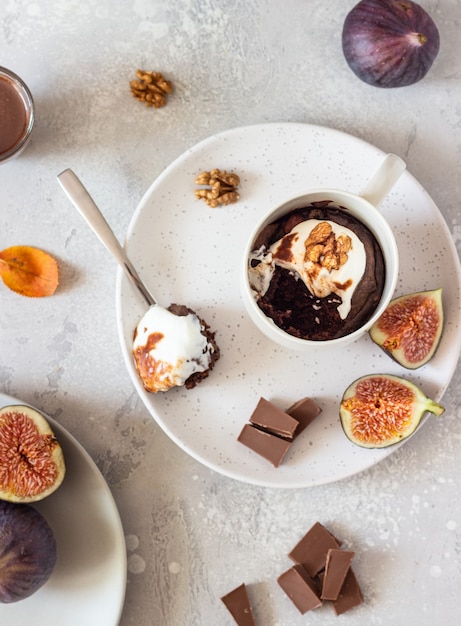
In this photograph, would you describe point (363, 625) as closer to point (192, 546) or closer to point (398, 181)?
point (192, 546)

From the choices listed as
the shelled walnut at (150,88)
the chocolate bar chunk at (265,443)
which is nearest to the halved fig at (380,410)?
the chocolate bar chunk at (265,443)

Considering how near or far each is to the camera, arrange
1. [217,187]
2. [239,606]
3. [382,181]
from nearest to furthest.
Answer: [382,181] → [217,187] → [239,606]

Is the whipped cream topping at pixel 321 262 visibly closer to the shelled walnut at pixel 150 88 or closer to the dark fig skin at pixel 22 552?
the shelled walnut at pixel 150 88

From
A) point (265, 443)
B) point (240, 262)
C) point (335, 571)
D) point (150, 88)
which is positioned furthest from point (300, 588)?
point (150, 88)

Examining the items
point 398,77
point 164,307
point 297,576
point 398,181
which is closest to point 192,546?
point 297,576

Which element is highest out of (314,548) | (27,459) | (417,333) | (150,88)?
(150,88)

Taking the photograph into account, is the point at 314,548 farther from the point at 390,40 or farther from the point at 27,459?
the point at 390,40
